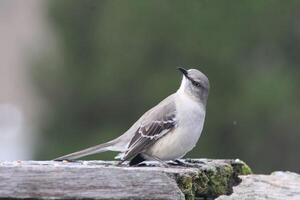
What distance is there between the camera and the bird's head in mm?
9008

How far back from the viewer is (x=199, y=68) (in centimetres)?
1570

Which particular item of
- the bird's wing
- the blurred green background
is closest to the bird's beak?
the bird's wing

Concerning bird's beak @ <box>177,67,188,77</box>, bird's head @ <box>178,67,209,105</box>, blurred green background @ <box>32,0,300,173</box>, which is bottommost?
blurred green background @ <box>32,0,300,173</box>

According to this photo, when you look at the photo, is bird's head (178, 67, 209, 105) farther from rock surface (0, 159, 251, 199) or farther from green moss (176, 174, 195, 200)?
rock surface (0, 159, 251, 199)

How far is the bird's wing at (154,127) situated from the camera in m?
7.88

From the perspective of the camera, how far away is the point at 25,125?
33.6m

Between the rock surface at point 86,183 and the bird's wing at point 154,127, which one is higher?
the rock surface at point 86,183

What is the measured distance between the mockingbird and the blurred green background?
22.4ft

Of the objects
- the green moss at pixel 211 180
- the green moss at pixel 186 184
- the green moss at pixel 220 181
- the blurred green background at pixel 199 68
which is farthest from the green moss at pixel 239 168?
the blurred green background at pixel 199 68

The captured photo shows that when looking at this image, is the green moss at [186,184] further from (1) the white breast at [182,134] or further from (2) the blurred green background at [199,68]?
(2) the blurred green background at [199,68]

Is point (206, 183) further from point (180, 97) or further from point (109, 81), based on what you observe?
point (109, 81)

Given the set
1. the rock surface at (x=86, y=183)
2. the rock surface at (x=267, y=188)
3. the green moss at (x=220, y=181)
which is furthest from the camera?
the rock surface at (x=267, y=188)

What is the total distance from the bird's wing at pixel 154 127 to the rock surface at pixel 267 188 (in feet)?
3.07

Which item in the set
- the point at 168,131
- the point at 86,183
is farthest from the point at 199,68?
the point at 86,183
